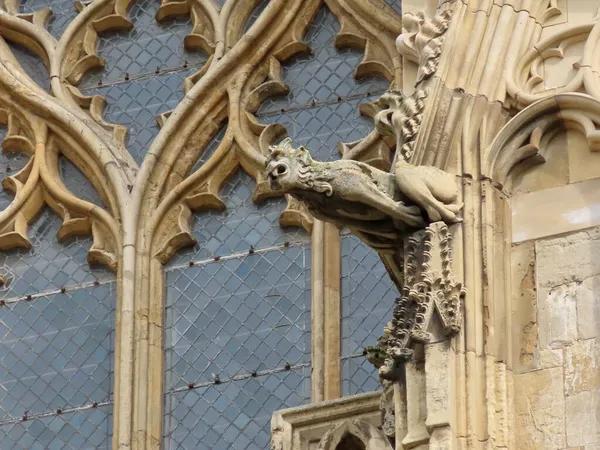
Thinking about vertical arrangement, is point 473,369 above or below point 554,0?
below

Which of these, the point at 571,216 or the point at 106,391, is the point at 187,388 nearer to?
the point at 106,391

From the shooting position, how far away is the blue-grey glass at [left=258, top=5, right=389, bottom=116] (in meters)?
18.5

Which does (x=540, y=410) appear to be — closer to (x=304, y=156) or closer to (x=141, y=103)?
(x=304, y=156)

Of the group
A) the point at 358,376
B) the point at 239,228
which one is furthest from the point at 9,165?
the point at 358,376

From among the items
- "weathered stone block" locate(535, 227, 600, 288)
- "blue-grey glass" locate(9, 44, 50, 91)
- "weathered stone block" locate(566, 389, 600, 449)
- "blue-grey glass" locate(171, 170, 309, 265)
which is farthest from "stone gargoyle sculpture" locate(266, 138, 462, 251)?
"blue-grey glass" locate(9, 44, 50, 91)

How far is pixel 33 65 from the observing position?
19.5 m

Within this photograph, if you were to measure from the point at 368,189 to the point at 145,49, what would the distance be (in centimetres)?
469

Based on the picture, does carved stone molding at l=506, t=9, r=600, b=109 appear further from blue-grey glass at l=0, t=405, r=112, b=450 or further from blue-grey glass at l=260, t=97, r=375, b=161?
blue-grey glass at l=0, t=405, r=112, b=450

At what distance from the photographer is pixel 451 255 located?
1473 cm

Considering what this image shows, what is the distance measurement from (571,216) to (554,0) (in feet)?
4.12

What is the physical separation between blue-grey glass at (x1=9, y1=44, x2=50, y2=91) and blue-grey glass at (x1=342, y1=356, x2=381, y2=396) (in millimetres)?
3086

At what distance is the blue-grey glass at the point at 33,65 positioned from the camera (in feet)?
63.8

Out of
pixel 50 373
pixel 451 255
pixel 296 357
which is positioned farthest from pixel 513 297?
pixel 50 373

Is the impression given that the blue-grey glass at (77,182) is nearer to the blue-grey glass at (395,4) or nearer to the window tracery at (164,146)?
the window tracery at (164,146)
